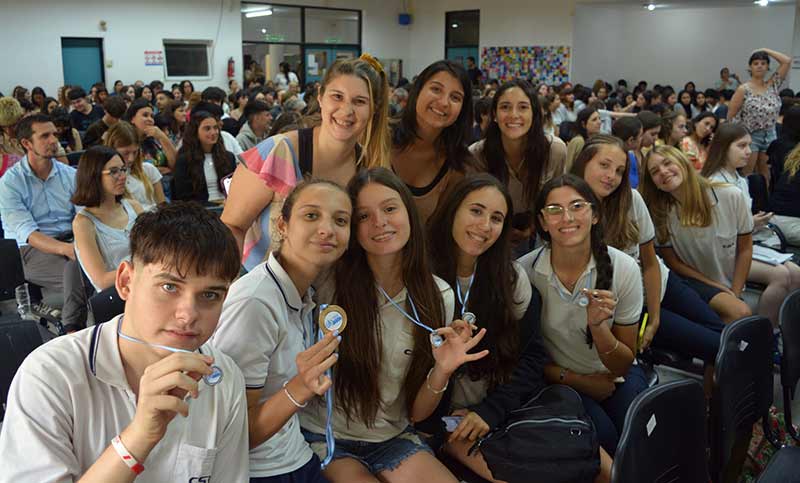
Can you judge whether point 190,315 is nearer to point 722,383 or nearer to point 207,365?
point 207,365

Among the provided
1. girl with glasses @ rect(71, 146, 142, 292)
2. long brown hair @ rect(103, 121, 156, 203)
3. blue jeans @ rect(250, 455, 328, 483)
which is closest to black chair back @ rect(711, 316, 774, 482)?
blue jeans @ rect(250, 455, 328, 483)

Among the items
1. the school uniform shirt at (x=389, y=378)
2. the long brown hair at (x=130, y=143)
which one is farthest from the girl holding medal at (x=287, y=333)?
the long brown hair at (x=130, y=143)

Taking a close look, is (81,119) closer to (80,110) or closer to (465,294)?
(80,110)

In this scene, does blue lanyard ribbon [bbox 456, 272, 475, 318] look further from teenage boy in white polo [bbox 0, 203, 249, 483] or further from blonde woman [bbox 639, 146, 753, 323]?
blonde woman [bbox 639, 146, 753, 323]

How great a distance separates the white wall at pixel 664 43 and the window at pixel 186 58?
886 cm

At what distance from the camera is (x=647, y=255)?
3.52 meters

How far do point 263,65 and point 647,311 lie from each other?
49.4 feet

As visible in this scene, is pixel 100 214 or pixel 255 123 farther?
pixel 255 123

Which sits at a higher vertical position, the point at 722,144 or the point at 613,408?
the point at 722,144

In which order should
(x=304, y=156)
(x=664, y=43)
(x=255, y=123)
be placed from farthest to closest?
(x=664, y=43) → (x=255, y=123) → (x=304, y=156)

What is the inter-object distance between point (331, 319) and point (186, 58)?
49.5ft

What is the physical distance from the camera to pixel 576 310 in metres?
2.79

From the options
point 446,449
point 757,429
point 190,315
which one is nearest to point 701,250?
point 757,429

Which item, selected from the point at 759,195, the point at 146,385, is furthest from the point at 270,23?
the point at 146,385
